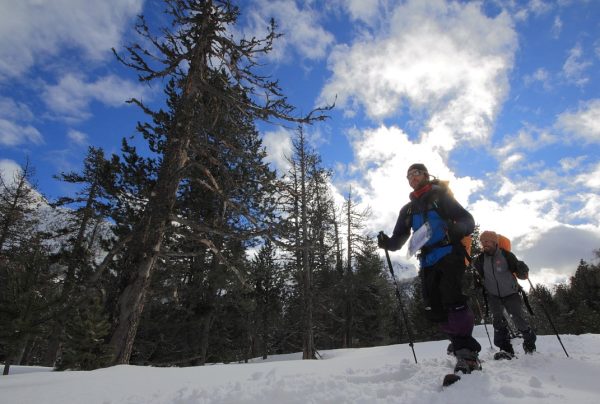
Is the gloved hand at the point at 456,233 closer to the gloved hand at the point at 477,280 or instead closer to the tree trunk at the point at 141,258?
the gloved hand at the point at 477,280

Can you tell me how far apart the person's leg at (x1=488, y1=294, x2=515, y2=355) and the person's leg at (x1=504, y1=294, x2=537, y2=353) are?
12 cm

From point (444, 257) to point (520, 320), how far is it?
2.78 meters

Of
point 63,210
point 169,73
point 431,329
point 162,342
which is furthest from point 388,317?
point 169,73

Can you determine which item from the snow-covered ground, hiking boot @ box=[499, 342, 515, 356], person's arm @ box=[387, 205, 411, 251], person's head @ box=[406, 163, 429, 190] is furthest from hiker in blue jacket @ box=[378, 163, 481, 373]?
hiking boot @ box=[499, 342, 515, 356]

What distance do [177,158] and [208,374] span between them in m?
4.44

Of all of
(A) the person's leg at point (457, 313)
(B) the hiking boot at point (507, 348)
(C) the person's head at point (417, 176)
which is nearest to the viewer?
(A) the person's leg at point (457, 313)

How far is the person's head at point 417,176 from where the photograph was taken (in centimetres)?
385

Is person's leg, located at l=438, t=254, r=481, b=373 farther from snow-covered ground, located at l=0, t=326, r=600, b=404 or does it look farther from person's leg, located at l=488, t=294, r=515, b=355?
person's leg, located at l=488, t=294, r=515, b=355

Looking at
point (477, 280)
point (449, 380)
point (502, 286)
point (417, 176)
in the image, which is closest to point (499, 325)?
point (502, 286)

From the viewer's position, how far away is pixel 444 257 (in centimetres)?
330

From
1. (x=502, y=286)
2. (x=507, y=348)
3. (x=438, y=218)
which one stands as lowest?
(x=507, y=348)

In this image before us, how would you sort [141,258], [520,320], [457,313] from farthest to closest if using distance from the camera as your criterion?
[141,258] < [520,320] < [457,313]

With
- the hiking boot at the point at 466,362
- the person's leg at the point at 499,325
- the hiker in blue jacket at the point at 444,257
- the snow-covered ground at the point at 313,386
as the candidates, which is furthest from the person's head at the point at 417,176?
the person's leg at the point at 499,325

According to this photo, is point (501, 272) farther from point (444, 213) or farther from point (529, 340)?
point (444, 213)
